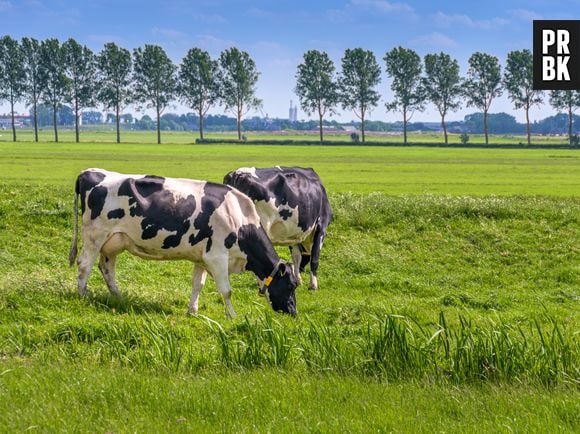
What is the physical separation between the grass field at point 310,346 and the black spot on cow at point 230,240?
961mm

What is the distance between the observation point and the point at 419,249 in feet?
61.5

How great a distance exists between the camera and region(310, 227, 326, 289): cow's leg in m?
15.7

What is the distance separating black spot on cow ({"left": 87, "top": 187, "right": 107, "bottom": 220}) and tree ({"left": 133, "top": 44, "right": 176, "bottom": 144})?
Result: 110 m

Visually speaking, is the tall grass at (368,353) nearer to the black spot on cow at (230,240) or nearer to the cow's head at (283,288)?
the cow's head at (283,288)

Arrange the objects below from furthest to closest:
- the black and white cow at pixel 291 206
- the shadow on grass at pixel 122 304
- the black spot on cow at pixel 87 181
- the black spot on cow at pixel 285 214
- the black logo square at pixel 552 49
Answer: the black logo square at pixel 552 49
the black spot on cow at pixel 285 214
the black and white cow at pixel 291 206
the black spot on cow at pixel 87 181
the shadow on grass at pixel 122 304

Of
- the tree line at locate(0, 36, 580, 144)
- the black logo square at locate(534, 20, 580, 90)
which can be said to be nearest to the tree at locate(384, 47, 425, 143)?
the tree line at locate(0, 36, 580, 144)

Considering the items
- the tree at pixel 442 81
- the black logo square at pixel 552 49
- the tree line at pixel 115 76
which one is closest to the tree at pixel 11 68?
the tree line at pixel 115 76

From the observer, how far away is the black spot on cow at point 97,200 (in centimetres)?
1207

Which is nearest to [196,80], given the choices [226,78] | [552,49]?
[226,78]

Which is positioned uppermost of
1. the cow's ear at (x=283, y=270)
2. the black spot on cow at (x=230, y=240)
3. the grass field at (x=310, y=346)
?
the black spot on cow at (x=230, y=240)

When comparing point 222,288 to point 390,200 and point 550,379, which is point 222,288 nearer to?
point 550,379

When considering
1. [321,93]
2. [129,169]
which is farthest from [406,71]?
[129,169]

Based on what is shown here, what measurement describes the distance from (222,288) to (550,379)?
215 inches

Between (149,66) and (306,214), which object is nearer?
(306,214)
